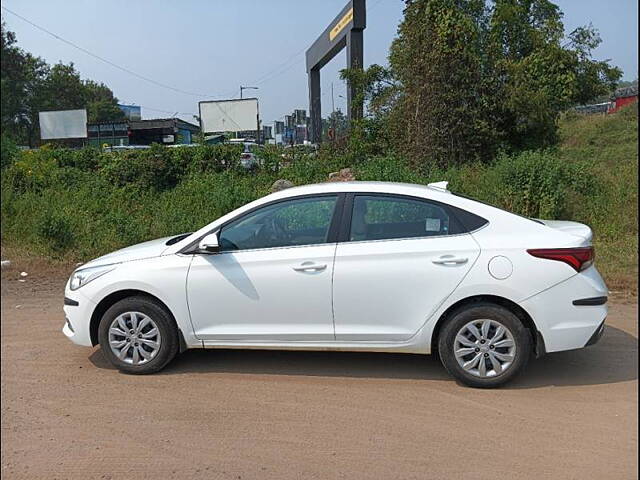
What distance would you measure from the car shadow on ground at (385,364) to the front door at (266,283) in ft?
1.25

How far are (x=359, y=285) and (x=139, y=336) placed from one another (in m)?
1.81

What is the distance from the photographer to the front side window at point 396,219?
4.59 m

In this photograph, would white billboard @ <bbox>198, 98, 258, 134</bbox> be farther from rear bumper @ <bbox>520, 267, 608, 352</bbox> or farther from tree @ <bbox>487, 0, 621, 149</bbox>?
rear bumper @ <bbox>520, 267, 608, 352</bbox>

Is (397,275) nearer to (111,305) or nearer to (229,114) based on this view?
(111,305)

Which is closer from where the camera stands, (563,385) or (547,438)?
(547,438)

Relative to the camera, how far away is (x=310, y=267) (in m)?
4.53

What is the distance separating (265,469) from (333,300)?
1.49 m

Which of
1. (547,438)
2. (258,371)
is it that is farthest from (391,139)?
(547,438)

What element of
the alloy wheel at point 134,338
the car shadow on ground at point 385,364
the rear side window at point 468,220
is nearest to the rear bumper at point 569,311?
the car shadow on ground at point 385,364

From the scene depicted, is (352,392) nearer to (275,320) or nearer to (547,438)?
(275,320)

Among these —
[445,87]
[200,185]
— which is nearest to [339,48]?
[445,87]

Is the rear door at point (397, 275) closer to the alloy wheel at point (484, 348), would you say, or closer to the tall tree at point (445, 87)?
the alloy wheel at point (484, 348)

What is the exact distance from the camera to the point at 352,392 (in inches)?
A: 171

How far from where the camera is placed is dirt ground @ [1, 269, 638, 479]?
130 inches
